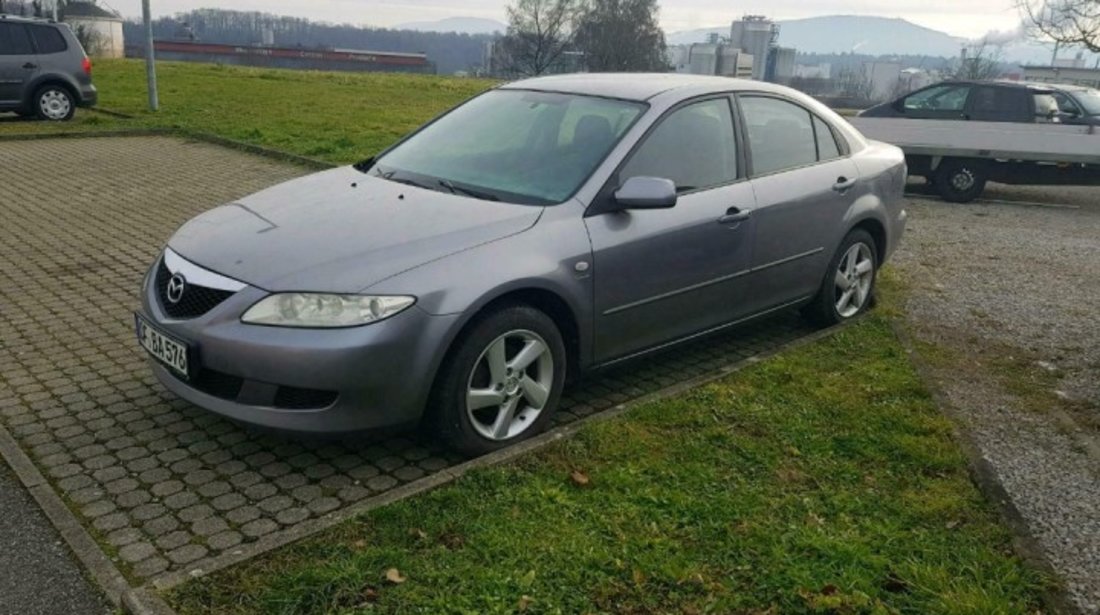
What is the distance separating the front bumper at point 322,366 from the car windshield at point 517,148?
1.05 meters

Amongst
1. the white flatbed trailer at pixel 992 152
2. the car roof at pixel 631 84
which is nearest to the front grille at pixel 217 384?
the car roof at pixel 631 84

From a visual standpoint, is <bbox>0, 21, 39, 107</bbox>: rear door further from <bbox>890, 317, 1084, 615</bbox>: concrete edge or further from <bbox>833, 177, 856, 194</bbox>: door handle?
<bbox>890, 317, 1084, 615</bbox>: concrete edge

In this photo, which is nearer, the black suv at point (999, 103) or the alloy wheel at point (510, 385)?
the alloy wheel at point (510, 385)

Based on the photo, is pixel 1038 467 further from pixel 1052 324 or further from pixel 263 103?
pixel 263 103

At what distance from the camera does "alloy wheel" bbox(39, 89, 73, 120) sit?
612 inches

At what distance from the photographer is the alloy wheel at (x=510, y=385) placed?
3.94 m

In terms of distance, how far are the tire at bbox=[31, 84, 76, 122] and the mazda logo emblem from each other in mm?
13835

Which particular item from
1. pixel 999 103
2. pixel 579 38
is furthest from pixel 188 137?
pixel 579 38

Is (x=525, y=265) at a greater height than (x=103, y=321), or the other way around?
(x=525, y=265)

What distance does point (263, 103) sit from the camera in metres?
21.5

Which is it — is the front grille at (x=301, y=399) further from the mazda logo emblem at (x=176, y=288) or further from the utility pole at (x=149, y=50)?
the utility pole at (x=149, y=50)

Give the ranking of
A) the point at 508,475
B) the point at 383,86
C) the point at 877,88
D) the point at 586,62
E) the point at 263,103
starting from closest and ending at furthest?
the point at 508,475
the point at 263,103
the point at 383,86
the point at 877,88
the point at 586,62

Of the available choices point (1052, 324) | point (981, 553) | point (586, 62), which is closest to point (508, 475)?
point (981, 553)

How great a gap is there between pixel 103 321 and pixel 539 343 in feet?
10.5
